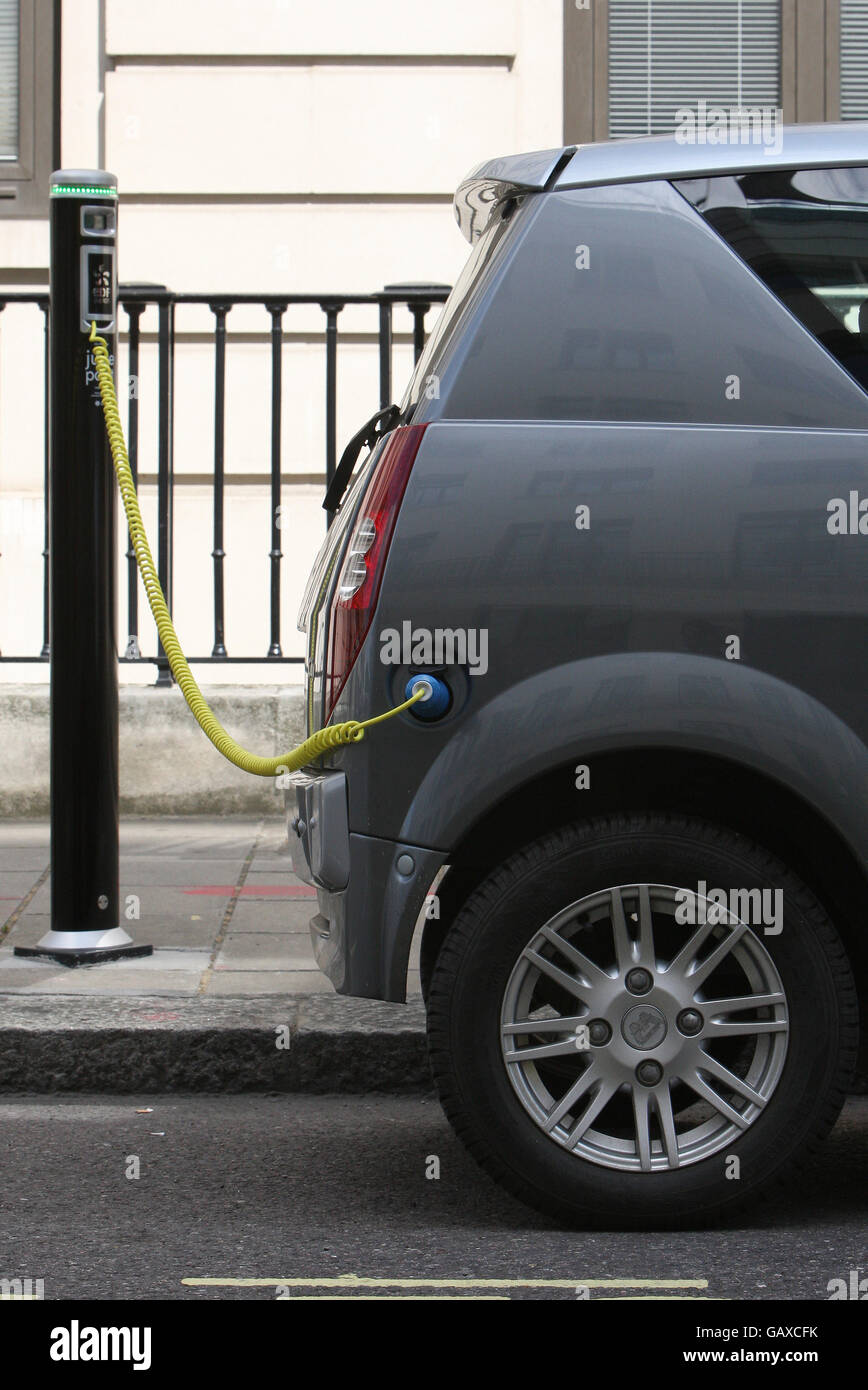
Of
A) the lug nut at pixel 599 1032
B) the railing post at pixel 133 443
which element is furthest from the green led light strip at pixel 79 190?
the lug nut at pixel 599 1032

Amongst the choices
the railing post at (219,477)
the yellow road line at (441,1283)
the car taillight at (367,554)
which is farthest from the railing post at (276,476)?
the yellow road line at (441,1283)

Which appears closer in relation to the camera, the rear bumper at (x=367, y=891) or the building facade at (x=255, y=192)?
the rear bumper at (x=367, y=891)

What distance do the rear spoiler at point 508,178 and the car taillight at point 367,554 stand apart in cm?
52

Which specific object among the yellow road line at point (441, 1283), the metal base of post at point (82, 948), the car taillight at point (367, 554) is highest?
the car taillight at point (367, 554)

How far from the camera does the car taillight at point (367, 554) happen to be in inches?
137

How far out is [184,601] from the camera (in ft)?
28.3

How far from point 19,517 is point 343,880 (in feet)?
18.2

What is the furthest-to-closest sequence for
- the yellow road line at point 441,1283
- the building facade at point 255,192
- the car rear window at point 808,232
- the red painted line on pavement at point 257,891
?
the building facade at point 255,192 → the red painted line on pavement at point 257,891 → the car rear window at point 808,232 → the yellow road line at point 441,1283

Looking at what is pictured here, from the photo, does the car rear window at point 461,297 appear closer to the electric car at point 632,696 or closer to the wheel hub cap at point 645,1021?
the electric car at point 632,696

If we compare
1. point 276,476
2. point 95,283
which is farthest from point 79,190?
point 276,476

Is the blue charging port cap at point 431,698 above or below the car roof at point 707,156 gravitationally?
below

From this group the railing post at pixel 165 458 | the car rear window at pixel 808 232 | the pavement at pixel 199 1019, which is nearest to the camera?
the car rear window at pixel 808 232
